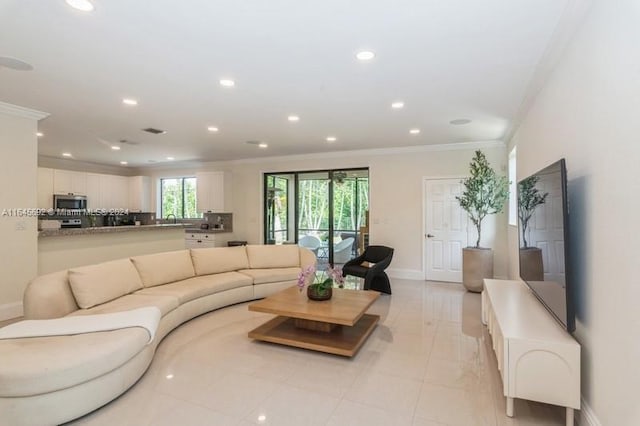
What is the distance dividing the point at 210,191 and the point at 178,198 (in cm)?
166

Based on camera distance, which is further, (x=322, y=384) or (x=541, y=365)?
(x=322, y=384)

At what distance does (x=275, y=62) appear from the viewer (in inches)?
111

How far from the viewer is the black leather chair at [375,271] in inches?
197

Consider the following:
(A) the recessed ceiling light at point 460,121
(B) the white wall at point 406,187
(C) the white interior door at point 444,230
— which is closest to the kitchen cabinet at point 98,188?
(B) the white wall at point 406,187

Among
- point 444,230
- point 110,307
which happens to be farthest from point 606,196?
point 444,230

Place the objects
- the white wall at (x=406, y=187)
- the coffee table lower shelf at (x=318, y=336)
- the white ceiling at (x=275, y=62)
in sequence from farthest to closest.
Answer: the white wall at (x=406, y=187) < the coffee table lower shelf at (x=318, y=336) < the white ceiling at (x=275, y=62)

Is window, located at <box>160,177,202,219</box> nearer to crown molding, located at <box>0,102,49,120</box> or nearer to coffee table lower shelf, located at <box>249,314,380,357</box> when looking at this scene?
crown molding, located at <box>0,102,49,120</box>

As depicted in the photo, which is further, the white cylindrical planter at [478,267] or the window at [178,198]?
the window at [178,198]

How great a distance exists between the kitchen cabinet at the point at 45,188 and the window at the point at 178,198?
255cm

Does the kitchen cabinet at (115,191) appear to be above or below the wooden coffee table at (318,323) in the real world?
above

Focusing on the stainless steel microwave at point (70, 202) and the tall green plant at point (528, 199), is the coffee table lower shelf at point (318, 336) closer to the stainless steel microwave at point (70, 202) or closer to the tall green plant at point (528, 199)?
the tall green plant at point (528, 199)

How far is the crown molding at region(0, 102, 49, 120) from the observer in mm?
3902

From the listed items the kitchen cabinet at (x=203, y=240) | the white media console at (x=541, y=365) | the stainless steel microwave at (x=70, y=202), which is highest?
the stainless steel microwave at (x=70, y=202)

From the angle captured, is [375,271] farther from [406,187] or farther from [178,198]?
[178,198]
